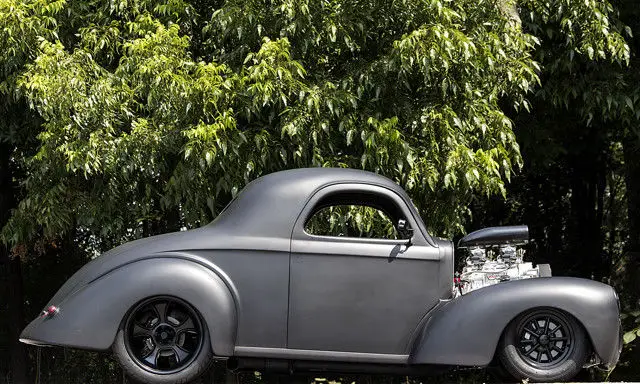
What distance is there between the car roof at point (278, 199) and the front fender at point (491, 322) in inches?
38.9

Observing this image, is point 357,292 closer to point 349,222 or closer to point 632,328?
point 349,222

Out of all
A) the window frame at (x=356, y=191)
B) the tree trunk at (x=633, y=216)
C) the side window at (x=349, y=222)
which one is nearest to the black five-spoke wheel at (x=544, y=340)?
the window frame at (x=356, y=191)

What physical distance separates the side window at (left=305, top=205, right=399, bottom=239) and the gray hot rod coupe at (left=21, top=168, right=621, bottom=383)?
86.0 inches

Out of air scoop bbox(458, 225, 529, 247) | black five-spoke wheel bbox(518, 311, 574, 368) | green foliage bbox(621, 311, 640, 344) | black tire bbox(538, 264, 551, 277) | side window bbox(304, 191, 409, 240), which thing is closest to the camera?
black five-spoke wheel bbox(518, 311, 574, 368)

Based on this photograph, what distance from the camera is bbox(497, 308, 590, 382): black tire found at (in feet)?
21.7

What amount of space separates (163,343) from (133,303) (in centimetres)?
35

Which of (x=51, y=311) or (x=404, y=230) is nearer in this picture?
(x=51, y=311)

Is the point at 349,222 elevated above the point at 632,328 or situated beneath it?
elevated above

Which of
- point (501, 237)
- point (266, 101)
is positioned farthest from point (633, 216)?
point (501, 237)

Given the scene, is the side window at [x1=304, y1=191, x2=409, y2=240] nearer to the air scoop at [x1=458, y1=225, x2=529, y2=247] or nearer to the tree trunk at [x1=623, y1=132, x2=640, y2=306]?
the air scoop at [x1=458, y1=225, x2=529, y2=247]

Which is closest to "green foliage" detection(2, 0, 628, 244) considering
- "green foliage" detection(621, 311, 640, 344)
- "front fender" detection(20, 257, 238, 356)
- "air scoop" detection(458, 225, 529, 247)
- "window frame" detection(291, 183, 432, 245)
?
"air scoop" detection(458, 225, 529, 247)

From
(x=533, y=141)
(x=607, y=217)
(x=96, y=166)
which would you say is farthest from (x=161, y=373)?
(x=607, y=217)

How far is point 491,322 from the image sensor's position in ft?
21.4

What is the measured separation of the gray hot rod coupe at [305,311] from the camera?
6480 mm
